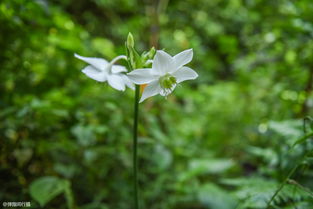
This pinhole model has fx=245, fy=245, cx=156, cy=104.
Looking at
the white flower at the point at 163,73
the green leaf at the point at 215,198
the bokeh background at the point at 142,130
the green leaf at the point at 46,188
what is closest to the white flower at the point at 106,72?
the white flower at the point at 163,73

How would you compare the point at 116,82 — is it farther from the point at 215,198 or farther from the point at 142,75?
the point at 215,198

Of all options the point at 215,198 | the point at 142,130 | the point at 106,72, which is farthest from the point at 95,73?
the point at 215,198

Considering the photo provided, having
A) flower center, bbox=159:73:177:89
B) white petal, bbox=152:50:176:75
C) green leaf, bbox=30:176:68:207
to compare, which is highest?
white petal, bbox=152:50:176:75

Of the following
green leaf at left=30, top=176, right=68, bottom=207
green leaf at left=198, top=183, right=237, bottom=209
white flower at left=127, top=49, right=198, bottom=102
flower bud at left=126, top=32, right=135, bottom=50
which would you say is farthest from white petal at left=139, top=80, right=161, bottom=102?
green leaf at left=198, top=183, right=237, bottom=209

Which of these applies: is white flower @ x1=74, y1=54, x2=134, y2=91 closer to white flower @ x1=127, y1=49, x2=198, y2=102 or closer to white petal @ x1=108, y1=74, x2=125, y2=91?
white petal @ x1=108, y1=74, x2=125, y2=91

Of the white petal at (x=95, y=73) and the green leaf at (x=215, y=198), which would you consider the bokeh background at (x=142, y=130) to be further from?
the white petal at (x=95, y=73)

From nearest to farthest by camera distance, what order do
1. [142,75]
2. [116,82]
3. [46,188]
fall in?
[142,75]
[116,82]
[46,188]

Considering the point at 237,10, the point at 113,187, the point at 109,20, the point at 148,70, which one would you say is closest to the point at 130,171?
the point at 113,187
